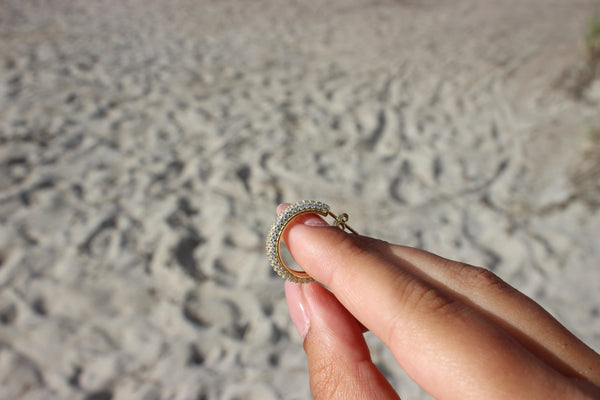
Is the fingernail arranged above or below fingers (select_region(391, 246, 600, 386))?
below

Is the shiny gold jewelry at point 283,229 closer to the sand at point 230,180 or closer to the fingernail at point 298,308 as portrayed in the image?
the fingernail at point 298,308

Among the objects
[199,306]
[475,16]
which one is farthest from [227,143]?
[475,16]

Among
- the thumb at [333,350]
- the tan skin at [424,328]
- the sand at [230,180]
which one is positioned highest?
the tan skin at [424,328]

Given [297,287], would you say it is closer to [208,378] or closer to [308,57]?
[208,378]

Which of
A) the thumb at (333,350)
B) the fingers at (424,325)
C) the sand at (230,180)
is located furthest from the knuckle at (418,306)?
the sand at (230,180)

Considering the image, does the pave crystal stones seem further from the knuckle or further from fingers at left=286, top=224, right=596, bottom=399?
the knuckle

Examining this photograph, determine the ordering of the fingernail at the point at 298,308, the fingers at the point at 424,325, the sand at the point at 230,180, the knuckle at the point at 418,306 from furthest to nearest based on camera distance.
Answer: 1. the sand at the point at 230,180
2. the fingernail at the point at 298,308
3. the knuckle at the point at 418,306
4. the fingers at the point at 424,325

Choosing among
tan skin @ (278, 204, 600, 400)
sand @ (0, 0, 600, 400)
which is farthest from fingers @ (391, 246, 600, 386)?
sand @ (0, 0, 600, 400)
